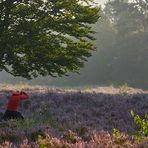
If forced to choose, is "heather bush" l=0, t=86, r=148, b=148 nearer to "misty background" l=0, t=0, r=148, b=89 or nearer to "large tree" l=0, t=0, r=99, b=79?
"large tree" l=0, t=0, r=99, b=79

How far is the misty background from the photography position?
61.3 metres

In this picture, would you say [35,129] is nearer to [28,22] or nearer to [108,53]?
[28,22]

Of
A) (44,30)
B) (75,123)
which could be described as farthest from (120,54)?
(75,123)

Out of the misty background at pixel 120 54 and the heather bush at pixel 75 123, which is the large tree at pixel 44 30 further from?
the misty background at pixel 120 54

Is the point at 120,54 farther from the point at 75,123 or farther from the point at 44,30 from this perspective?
the point at 75,123

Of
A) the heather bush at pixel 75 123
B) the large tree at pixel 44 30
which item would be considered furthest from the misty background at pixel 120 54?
the large tree at pixel 44 30

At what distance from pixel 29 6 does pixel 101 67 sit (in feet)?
175

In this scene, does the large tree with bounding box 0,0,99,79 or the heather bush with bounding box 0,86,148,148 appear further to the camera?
the large tree with bounding box 0,0,99,79

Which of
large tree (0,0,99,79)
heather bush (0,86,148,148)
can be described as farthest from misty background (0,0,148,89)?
large tree (0,0,99,79)

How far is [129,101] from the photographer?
1695 centimetres

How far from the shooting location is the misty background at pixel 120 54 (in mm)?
61309

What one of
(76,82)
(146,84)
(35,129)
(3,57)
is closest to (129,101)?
(3,57)

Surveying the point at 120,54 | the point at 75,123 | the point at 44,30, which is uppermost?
the point at 120,54

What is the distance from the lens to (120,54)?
62875 mm
